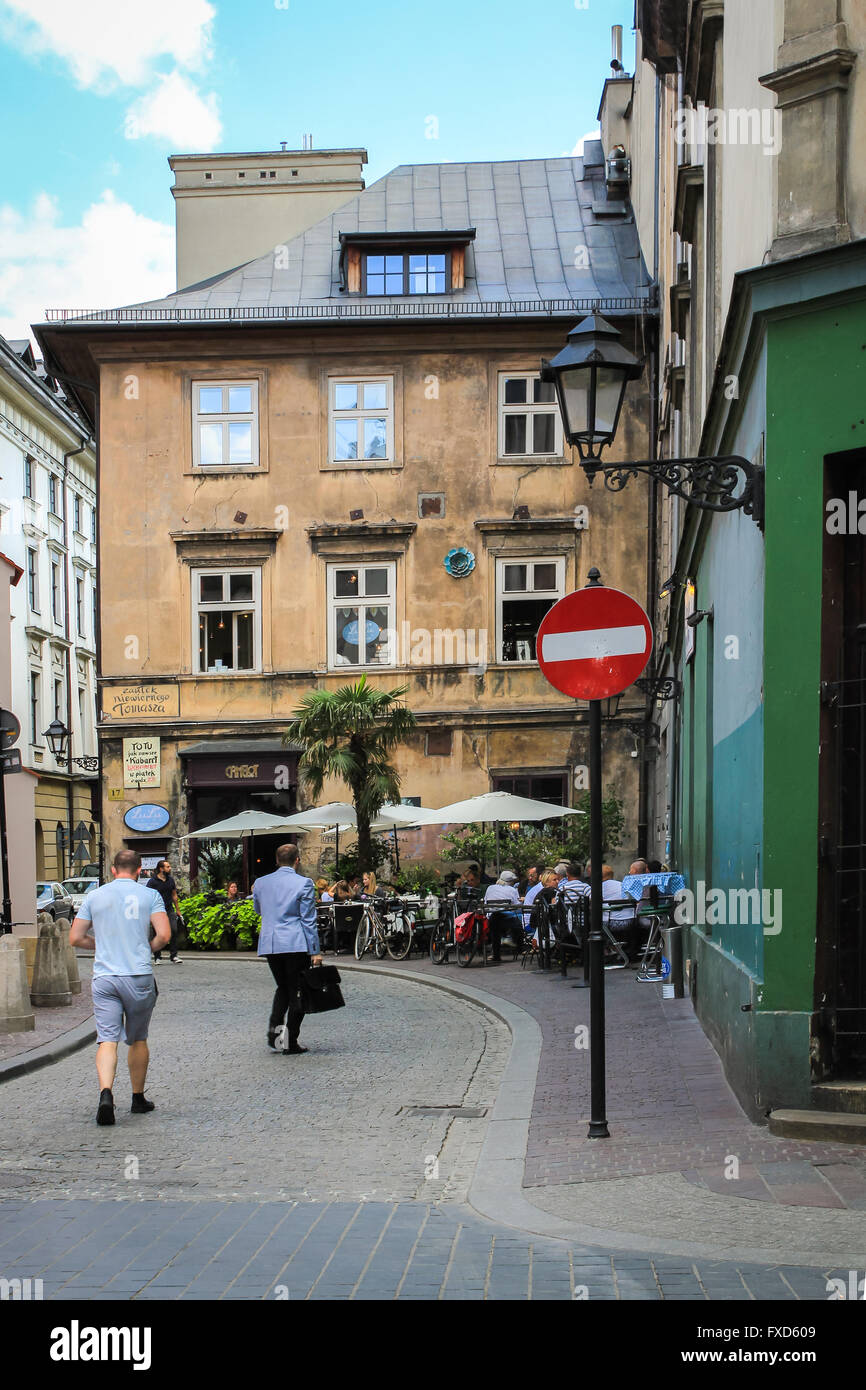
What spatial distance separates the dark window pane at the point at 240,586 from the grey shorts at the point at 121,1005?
22.3 m

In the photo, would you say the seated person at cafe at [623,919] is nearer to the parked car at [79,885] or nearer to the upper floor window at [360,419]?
the upper floor window at [360,419]

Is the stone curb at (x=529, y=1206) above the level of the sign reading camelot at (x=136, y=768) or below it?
below

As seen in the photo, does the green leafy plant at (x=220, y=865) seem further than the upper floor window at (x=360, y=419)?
No

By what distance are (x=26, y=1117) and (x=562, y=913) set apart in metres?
11.5

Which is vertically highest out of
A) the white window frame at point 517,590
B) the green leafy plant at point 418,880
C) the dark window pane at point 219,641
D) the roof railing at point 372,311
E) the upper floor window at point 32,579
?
the roof railing at point 372,311

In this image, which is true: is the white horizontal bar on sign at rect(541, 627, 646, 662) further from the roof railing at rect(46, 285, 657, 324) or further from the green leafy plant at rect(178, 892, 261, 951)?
the roof railing at rect(46, 285, 657, 324)

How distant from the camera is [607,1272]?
219 inches

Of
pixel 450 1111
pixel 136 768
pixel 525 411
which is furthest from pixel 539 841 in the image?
pixel 450 1111

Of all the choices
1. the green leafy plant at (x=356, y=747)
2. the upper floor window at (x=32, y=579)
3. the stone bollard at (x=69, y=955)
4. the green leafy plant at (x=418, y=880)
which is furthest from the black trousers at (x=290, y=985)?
the upper floor window at (x=32, y=579)

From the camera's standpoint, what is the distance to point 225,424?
1275 inches

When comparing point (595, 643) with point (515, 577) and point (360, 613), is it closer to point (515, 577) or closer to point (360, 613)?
point (515, 577)

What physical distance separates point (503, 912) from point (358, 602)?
10.00m

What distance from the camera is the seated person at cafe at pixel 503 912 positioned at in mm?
23422
